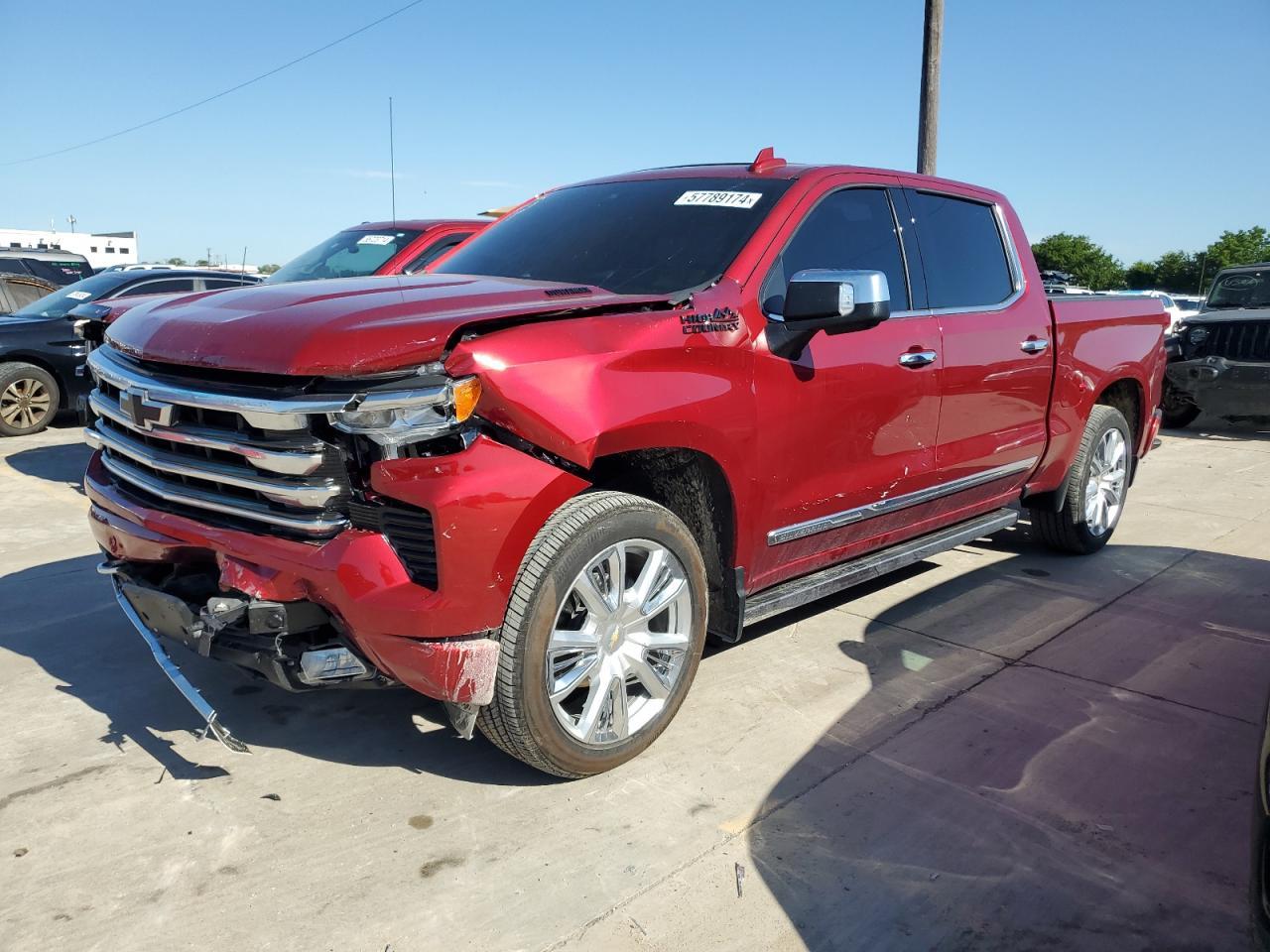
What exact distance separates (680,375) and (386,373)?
0.94m

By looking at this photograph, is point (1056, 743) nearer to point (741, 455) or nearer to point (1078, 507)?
point (741, 455)

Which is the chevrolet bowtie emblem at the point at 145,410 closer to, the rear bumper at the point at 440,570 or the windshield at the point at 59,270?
the rear bumper at the point at 440,570

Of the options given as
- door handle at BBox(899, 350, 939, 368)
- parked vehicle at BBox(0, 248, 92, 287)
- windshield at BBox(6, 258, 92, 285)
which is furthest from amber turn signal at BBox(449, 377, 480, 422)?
windshield at BBox(6, 258, 92, 285)

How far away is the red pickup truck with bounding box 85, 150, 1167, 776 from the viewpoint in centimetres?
264

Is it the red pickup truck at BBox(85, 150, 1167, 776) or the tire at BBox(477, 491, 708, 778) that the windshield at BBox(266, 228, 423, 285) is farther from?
the tire at BBox(477, 491, 708, 778)

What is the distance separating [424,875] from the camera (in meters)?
2.64

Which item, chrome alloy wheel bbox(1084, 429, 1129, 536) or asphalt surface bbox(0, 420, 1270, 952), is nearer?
asphalt surface bbox(0, 420, 1270, 952)

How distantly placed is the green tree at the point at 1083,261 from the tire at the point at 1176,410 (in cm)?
6059

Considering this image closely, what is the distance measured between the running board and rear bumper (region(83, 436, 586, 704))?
1.14 m

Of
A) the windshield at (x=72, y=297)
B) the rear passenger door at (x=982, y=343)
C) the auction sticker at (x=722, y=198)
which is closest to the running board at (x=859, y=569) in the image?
the rear passenger door at (x=982, y=343)

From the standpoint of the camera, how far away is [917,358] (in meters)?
4.06

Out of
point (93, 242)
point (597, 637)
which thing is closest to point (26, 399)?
point (597, 637)

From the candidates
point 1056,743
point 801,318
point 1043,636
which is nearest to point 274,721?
point 801,318

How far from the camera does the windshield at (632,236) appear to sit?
11.8 feet
